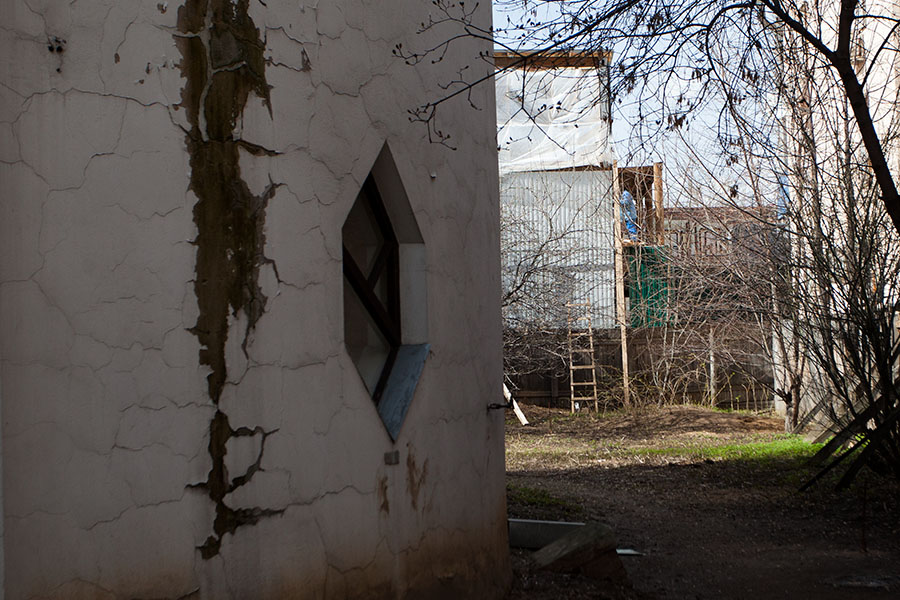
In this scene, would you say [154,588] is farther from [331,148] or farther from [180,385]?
[331,148]

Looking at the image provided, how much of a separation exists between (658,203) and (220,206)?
49.4ft

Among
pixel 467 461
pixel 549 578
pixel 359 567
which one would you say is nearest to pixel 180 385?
pixel 359 567

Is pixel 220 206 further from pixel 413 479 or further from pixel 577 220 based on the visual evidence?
pixel 577 220

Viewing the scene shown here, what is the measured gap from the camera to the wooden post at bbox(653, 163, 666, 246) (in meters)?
17.0

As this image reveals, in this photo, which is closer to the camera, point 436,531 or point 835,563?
point 436,531

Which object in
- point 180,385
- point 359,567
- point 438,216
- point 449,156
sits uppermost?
point 449,156

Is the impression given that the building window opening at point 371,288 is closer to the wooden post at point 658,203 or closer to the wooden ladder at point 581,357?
the wooden post at point 658,203

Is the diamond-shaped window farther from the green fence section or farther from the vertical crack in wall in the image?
the green fence section

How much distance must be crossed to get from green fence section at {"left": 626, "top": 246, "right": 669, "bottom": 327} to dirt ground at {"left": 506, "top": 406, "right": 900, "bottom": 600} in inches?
149

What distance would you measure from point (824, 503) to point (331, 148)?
755 centimetres

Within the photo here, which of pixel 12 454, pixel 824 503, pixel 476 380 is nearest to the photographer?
pixel 12 454

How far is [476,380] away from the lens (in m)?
4.98

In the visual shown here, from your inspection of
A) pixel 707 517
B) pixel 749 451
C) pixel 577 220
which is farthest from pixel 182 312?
pixel 577 220

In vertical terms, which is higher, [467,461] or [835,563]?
[467,461]
